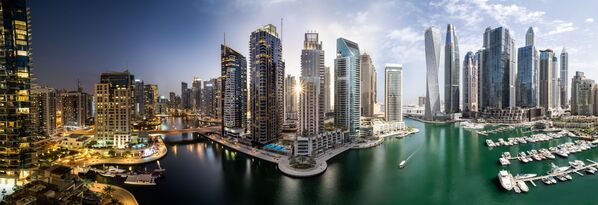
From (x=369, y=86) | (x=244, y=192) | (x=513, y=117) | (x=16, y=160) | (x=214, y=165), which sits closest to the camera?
(x=16, y=160)

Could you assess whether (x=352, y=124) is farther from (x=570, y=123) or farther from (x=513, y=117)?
(x=513, y=117)

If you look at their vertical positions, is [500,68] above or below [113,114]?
above

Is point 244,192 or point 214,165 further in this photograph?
point 214,165

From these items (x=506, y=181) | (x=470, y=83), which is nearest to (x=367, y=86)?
(x=470, y=83)

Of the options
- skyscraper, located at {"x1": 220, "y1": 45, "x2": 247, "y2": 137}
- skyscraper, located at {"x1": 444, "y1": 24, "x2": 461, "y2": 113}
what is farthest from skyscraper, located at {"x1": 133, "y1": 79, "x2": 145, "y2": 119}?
skyscraper, located at {"x1": 444, "y1": 24, "x2": 461, "y2": 113}

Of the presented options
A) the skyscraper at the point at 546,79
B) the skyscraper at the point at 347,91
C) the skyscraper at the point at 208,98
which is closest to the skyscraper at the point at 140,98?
the skyscraper at the point at 208,98

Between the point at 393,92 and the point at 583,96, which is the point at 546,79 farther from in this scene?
the point at 393,92

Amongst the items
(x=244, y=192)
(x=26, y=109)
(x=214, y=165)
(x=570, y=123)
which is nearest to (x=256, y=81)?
(x=214, y=165)
